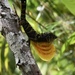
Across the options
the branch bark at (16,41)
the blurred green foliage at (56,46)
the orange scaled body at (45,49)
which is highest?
the branch bark at (16,41)

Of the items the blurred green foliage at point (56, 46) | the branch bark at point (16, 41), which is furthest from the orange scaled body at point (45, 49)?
Answer: the blurred green foliage at point (56, 46)

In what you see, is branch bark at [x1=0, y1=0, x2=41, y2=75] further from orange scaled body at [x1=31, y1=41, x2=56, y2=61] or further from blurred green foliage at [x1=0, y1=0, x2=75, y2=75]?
blurred green foliage at [x1=0, y1=0, x2=75, y2=75]

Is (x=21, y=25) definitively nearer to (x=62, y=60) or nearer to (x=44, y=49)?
(x=44, y=49)

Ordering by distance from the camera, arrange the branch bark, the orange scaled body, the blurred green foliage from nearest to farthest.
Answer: the branch bark
the orange scaled body
the blurred green foliage

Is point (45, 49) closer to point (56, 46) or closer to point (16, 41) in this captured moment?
point (16, 41)

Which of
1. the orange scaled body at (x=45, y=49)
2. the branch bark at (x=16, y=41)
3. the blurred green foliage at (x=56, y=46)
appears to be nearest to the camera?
the branch bark at (x=16, y=41)

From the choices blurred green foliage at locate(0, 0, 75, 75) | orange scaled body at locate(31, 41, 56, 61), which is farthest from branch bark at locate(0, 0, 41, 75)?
blurred green foliage at locate(0, 0, 75, 75)

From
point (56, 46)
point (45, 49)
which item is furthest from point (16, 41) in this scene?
point (56, 46)

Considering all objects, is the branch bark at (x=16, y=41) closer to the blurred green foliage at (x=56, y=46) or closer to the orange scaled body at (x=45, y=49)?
the orange scaled body at (x=45, y=49)
